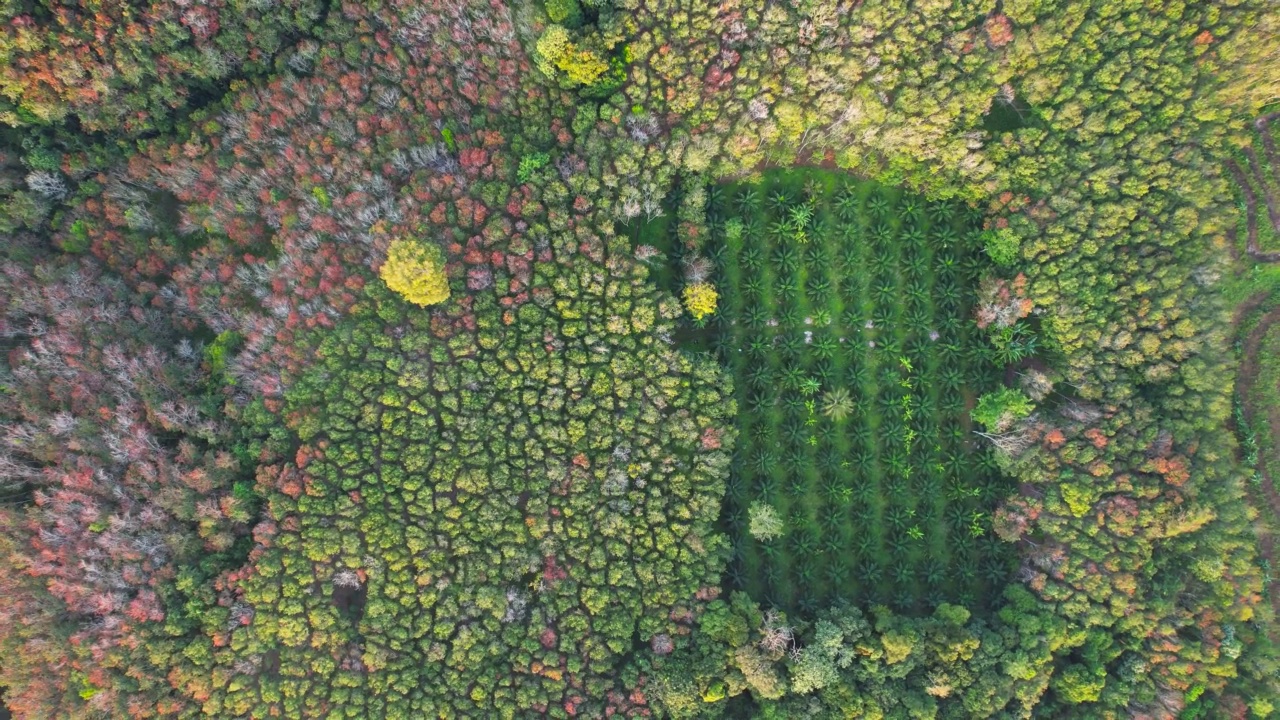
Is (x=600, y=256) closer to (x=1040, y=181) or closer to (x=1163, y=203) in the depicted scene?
(x=1040, y=181)

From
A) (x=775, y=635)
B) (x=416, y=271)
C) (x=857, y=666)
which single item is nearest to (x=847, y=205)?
(x=775, y=635)

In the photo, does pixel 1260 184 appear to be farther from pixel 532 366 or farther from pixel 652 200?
pixel 532 366

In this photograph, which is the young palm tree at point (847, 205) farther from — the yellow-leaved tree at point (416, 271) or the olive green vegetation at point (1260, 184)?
the yellow-leaved tree at point (416, 271)

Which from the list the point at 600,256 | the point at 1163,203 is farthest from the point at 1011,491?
the point at 600,256

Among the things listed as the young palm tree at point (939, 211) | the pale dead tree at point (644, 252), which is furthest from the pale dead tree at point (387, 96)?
the young palm tree at point (939, 211)

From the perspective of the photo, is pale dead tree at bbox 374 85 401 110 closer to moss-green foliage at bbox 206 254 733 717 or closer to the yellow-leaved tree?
the yellow-leaved tree

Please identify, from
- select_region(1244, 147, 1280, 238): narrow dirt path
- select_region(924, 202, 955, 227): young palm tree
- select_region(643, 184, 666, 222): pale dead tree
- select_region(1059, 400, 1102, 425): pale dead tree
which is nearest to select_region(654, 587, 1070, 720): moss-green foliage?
select_region(1059, 400, 1102, 425): pale dead tree

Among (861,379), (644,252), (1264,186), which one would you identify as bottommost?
(861,379)
